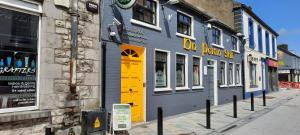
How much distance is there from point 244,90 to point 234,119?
1098 centimetres

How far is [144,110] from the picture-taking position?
10.6 meters

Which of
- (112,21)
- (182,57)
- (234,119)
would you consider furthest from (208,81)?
(112,21)

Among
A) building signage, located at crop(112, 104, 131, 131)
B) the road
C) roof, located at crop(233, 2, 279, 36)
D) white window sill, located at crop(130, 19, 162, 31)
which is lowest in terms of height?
the road

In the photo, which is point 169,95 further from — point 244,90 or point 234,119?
point 244,90

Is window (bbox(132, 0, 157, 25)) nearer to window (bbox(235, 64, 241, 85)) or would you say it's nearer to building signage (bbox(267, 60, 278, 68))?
window (bbox(235, 64, 241, 85))

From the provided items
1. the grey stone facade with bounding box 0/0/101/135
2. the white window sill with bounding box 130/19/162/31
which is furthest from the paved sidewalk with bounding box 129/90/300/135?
the white window sill with bounding box 130/19/162/31

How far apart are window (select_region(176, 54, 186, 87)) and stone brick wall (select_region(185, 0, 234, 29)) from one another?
5133 millimetres

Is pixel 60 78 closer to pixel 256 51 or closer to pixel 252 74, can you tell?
pixel 252 74

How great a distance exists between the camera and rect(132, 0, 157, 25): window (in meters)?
10.7

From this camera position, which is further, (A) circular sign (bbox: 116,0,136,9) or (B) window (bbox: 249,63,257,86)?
(B) window (bbox: 249,63,257,86)

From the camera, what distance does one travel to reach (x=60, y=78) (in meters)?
7.41

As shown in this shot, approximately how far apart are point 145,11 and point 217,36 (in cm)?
868

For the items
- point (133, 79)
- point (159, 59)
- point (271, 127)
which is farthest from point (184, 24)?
point (271, 127)

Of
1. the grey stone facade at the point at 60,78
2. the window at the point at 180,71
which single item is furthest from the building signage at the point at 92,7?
the window at the point at 180,71
